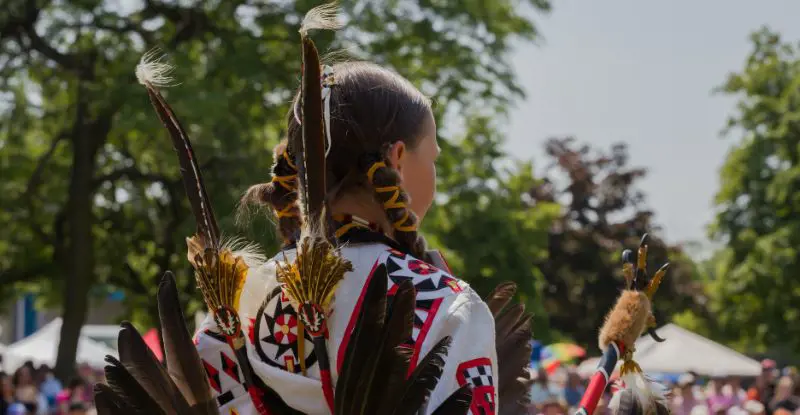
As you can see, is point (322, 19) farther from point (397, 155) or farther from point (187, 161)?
point (187, 161)

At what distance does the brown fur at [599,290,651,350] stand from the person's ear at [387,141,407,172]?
738 millimetres

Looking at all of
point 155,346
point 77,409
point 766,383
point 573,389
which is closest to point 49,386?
point 77,409

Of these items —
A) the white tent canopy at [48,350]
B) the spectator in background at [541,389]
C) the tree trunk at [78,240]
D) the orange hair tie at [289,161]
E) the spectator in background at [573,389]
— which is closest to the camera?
the orange hair tie at [289,161]

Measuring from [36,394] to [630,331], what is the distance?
12219 mm

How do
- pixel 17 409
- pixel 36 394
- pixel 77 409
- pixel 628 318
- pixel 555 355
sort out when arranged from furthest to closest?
1. pixel 555 355
2. pixel 36 394
3. pixel 17 409
4. pixel 77 409
5. pixel 628 318

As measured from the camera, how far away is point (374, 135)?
6.47ft

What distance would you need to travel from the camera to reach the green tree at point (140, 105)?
45.1 feet

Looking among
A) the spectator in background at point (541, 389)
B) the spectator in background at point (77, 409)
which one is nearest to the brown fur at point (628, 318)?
the spectator in background at point (77, 409)

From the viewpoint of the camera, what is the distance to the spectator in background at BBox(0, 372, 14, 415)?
41.4 feet

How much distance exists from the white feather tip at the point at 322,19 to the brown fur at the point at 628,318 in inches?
36.7

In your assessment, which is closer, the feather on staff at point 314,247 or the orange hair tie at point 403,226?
the feather on staff at point 314,247

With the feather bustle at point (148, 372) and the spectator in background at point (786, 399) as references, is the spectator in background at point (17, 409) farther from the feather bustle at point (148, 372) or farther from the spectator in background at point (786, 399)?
the feather bustle at point (148, 372)

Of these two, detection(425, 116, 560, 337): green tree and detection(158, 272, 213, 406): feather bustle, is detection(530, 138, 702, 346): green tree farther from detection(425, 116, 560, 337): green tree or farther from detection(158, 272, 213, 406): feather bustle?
detection(158, 272, 213, 406): feather bustle

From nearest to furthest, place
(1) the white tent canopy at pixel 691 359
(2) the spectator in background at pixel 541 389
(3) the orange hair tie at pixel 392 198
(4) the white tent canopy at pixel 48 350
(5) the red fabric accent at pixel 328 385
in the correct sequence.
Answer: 1. (5) the red fabric accent at pixel 328 385
2. (3) the orange hair tie at pixel 392 198
3. (2) the spectator in background at pixel 541 389
4. (1) the white tent canopy at pixel 691 359
5. (4) the white tent canopy at pixel 48 350
